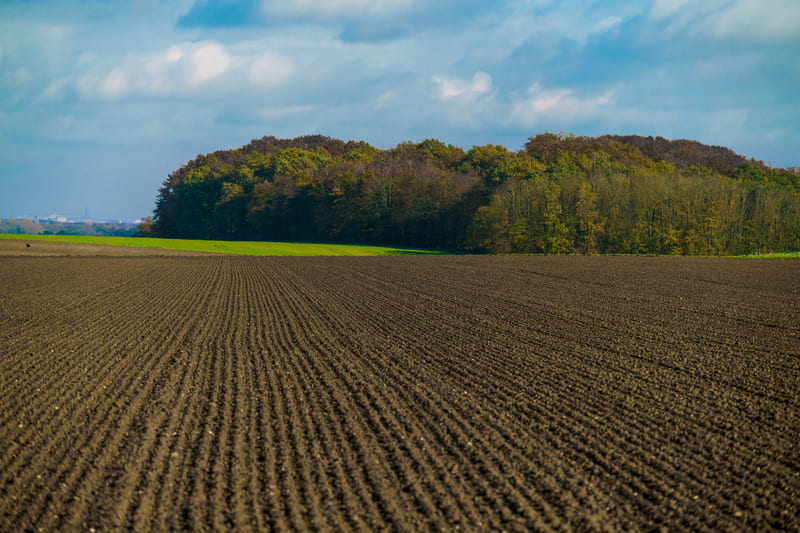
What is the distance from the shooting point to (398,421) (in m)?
7.34

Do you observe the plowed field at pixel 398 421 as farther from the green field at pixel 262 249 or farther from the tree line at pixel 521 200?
the green field at pixel 262 249

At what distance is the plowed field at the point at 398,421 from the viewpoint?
16.9ft

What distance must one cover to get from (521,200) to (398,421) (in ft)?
176

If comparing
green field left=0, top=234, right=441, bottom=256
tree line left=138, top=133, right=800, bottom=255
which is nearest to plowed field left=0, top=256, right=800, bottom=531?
tree line left=138, top=133, right=800, bottom=255

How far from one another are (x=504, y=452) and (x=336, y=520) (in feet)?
7.42

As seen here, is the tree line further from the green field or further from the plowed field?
the plowed field

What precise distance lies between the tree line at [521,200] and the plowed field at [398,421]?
41321mm

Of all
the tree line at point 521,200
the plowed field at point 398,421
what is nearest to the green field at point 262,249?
the tree line at point 521,200

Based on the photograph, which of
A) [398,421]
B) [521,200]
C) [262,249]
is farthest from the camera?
[262,249]

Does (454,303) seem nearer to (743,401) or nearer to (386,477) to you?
(743,401)

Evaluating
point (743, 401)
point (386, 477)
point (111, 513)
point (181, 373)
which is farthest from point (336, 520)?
point (743, 401)

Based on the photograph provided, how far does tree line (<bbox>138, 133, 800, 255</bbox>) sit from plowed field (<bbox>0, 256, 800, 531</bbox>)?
41.3m

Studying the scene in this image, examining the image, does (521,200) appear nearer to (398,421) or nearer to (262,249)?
(262,249)

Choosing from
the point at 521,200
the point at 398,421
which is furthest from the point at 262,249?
the point at 398,421
